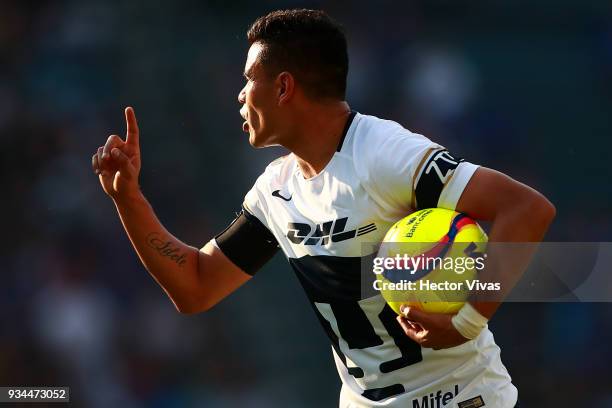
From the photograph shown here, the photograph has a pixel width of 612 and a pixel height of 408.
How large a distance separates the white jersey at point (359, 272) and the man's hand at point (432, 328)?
0.30 m

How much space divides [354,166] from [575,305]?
221 inches

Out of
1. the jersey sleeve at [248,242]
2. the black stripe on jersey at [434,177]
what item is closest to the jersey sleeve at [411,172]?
the black stripe on jersey at [434,177]

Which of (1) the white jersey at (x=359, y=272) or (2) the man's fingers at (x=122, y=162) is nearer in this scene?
(1) the white jersey at (x=359, y=272)

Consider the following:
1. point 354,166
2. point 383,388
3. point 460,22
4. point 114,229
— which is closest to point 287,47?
point 354,166

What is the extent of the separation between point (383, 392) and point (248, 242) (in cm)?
112

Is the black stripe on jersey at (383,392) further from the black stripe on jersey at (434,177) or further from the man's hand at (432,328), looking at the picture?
the black stripe on jersey at (434,177)

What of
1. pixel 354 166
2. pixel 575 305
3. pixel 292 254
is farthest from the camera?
pixel 575 305

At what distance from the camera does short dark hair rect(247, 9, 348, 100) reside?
4316 mm

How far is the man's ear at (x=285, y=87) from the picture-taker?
14.0ft

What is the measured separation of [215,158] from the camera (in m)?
9.82

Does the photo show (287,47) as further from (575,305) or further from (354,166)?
(575,305)

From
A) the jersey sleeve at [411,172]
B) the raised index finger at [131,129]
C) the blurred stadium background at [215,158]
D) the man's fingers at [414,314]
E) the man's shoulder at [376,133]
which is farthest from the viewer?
the blurred stadium background at [215,158]

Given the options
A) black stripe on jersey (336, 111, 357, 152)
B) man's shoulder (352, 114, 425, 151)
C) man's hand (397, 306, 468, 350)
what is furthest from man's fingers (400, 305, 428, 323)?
black stripe on jersey (336, 111, 357, 152)

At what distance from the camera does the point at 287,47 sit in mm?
4332
